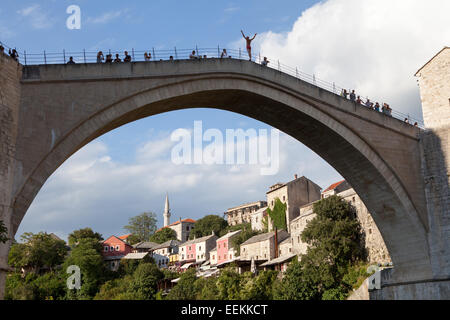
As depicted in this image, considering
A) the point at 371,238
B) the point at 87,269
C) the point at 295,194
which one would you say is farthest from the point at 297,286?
the point at 87,269

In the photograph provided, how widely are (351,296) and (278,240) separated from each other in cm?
2348

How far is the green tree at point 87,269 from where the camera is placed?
59906mm

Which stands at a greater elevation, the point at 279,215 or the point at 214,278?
the point at 279,215

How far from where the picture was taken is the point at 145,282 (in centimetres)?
5956

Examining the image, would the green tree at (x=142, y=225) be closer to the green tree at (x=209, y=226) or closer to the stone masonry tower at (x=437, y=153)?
the green tree at (x=209, y=226)

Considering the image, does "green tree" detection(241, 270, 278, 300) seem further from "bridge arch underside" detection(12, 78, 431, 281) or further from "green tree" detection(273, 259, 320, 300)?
"bridge arch underside" detection(12, 78, 431, 281)

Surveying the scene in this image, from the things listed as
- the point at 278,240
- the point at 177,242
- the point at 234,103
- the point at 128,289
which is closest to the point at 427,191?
the point at 234,103

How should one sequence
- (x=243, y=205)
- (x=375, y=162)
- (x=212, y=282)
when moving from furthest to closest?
1. (x=243, y=205)
2. (x=212, y=282)
3. (x=375, y=162)

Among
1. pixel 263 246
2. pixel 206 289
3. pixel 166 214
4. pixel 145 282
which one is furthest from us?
pixel 166 214

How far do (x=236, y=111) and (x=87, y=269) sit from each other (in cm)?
4476

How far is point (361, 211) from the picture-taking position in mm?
45281

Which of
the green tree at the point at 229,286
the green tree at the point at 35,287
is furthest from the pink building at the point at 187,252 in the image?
the green tree at the point at 229,286

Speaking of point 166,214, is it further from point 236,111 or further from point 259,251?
point 236,111

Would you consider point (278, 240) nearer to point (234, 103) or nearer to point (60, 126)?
point (234, 103)
